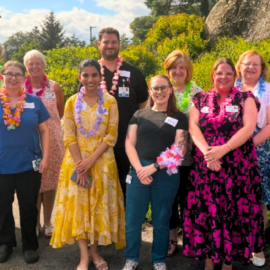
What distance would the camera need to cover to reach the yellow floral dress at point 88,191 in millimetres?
3529

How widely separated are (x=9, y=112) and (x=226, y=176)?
2.28 m

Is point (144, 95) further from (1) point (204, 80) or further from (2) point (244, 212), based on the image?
(1) point (204, 80)

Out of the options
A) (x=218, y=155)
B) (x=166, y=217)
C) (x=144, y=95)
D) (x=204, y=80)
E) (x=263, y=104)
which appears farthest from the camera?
(x=204, y=80)

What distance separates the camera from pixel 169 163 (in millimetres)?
3258

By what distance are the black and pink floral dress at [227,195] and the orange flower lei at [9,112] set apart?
187 centimetres

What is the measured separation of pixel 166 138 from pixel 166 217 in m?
0.78

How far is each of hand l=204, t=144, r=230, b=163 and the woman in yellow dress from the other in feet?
3.29

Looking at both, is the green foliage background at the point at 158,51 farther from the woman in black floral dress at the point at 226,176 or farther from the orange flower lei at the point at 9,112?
the orange flower lei at the point at 9,112

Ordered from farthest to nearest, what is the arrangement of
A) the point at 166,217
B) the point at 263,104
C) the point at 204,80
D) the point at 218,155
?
the point at 204,80
the point at 263,104
the point at 166,217
the point at 218,155

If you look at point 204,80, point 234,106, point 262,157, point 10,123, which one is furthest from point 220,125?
point 204,80

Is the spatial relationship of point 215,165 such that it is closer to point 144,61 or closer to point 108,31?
point 108,31

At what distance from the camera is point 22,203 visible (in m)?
3.80

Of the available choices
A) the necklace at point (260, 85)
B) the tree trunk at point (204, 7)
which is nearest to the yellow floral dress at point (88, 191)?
the necklace at point (260, 85)

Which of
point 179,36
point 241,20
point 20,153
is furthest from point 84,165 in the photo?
point 179,36
